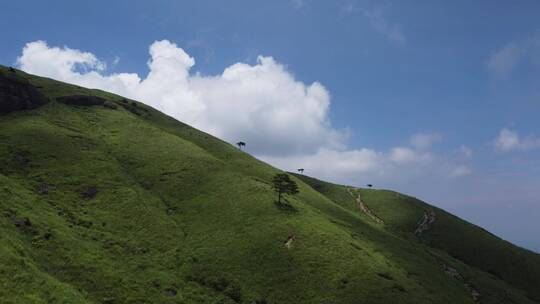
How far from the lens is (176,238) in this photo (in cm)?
7569

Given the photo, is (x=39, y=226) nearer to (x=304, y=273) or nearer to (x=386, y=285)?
(x=304, y=273)

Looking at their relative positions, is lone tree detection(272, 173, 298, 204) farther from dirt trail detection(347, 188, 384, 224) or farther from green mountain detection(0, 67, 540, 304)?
dirt trail detection(347, 188, 384, 224)

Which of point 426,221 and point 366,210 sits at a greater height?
point 426,221

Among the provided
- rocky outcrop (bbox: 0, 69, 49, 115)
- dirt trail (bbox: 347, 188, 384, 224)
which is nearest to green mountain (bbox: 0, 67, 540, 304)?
rocky outcrop (bbox: 0, 69, 49, 115)

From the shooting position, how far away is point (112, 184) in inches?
3497

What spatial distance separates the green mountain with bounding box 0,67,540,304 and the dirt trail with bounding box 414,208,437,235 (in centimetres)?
798

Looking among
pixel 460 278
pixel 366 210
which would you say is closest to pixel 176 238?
pixel 460 278

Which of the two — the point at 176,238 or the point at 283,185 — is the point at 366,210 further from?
the point at 176,238

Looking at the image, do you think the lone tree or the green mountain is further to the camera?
the lone tree

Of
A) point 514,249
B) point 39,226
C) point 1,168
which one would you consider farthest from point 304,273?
point 514,249

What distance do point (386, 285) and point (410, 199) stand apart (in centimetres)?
11435

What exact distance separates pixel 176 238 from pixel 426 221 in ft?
355

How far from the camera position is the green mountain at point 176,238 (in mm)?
57781

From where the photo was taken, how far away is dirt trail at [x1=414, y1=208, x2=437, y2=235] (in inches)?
5630
